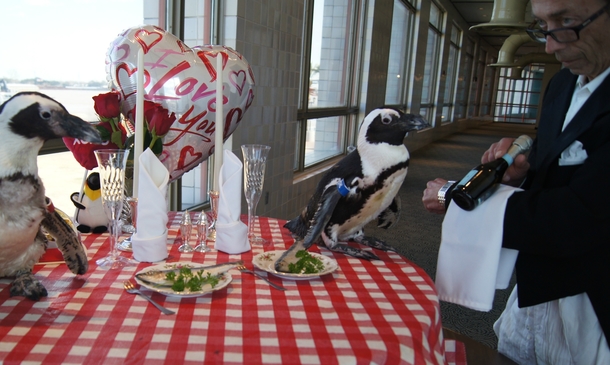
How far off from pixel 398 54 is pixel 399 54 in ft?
0.11

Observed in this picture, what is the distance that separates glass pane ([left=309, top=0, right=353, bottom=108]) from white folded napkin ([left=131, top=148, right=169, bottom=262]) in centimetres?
364

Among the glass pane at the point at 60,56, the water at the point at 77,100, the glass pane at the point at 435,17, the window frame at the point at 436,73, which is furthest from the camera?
the window frame at the point at 436,73

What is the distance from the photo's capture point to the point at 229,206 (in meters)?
1.21

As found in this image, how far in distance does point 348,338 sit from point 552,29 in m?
0.82

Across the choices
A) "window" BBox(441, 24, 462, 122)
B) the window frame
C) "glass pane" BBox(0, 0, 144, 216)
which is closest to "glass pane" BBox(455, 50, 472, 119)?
"window" BBox(441, 24, 462, 122)

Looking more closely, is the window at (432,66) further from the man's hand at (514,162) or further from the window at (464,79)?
the man's hand at (514,162)

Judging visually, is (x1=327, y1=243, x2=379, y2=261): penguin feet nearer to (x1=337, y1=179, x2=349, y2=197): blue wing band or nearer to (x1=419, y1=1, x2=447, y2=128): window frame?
(x1=337, y1=179, x2=349, y2=197): blue wing band

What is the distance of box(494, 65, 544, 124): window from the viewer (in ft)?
77.0

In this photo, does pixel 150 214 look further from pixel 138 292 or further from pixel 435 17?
pixel 435 17

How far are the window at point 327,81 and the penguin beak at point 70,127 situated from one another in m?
3.53

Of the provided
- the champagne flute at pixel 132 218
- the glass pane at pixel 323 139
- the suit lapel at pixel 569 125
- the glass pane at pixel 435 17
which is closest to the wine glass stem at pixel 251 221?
the champagne flute at pixel 132 218

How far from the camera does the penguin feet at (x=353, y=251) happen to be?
4.15 ft

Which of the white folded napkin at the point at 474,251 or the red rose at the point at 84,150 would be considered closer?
the white folded napkin at the point at 474,251

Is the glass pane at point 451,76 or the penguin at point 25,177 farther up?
the glass pane at point 451,76
